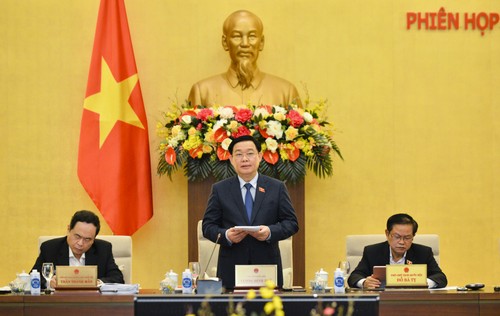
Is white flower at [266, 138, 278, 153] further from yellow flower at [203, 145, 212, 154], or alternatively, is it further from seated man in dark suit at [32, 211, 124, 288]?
seated man in dark suit at [32, 211, 124, 288]

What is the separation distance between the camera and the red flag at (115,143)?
6914 mm

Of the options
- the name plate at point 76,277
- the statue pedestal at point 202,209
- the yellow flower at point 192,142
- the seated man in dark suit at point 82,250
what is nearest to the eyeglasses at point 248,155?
the seated man in dark suit at point 82,250

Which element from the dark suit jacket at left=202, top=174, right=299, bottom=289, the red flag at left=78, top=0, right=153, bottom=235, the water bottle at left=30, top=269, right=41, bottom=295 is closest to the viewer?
the water bottle at left=30, top=269, right=41, bottom=295

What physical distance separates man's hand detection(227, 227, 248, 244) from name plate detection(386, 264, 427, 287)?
28.5 inches

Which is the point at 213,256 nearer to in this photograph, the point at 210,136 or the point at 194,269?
the point at 210,136

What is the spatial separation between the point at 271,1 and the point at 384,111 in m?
1.19

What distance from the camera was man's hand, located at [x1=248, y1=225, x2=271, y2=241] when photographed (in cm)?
470

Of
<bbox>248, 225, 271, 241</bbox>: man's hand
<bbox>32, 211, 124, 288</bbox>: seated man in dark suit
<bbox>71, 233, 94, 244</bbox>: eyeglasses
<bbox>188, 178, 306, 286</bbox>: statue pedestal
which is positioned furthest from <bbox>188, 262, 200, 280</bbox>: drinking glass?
<bbox>188, 178, 306, 286</bbox>: statue pedestal

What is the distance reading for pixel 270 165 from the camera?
6395 mm

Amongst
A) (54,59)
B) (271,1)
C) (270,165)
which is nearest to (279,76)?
(271,1)

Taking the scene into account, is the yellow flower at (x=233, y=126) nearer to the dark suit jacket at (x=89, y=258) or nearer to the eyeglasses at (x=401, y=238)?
the dark suit jacket at (x=89, y=258)

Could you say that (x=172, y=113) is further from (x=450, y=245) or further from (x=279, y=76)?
(x=450, y=245)

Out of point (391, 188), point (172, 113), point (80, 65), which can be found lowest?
point (391, 188)

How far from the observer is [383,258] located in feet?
17.0
